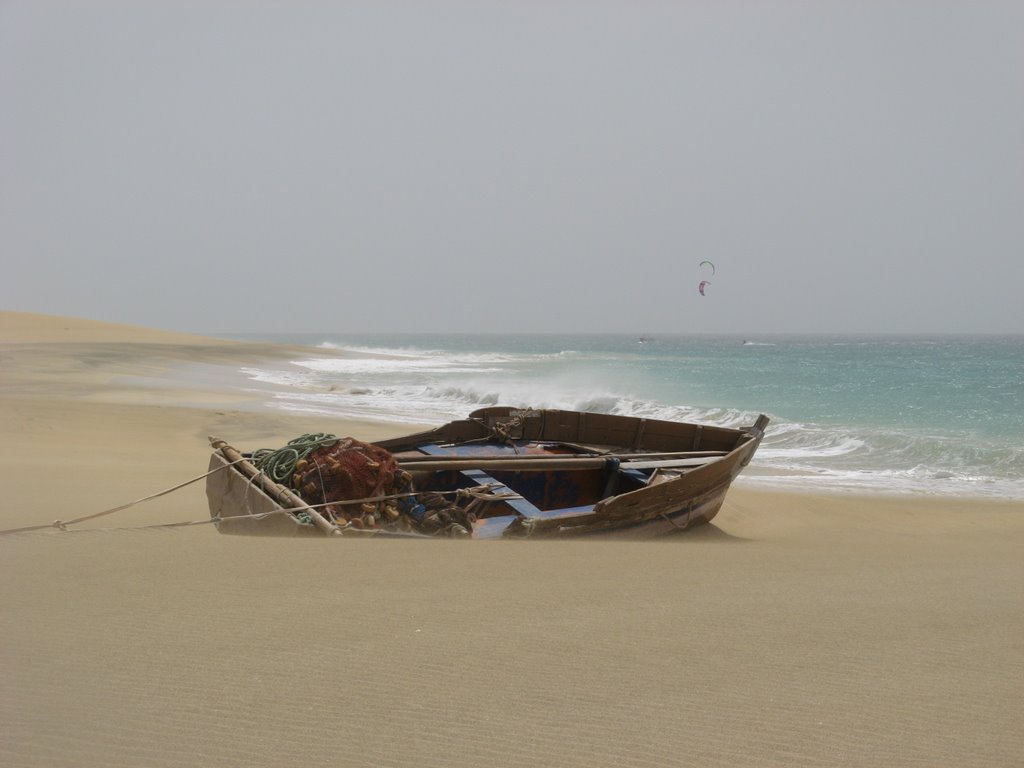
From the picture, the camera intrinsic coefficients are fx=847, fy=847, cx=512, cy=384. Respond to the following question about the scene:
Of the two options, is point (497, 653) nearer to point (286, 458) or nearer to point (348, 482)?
point (348, 482)

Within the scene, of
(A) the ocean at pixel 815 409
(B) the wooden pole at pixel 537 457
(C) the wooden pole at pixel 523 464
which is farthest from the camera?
(A) the ocean at pixel 815 409

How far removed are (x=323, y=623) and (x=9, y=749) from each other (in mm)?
1287

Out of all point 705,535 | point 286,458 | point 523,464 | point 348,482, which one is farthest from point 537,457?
point 286,458

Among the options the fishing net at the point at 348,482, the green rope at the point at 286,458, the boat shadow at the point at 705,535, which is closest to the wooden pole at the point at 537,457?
the fishing net at the point at 348,482

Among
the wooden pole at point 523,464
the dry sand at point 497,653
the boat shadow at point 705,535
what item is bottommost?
the boat shadow at point 705,535

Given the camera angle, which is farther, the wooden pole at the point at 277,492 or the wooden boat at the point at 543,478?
the wooden boat at the point at 543,478

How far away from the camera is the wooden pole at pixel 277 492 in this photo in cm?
560

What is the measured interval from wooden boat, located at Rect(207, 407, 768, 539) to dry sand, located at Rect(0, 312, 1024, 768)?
0.58 meters

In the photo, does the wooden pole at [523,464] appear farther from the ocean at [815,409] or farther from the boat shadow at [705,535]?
the ocean at [815,409]

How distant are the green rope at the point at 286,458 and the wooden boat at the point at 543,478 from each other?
123 millimetres

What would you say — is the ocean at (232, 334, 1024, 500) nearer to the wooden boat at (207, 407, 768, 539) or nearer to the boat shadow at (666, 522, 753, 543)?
the wooden boat at (207, 407, 768, 539)

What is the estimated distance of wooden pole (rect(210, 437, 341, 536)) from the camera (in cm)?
560

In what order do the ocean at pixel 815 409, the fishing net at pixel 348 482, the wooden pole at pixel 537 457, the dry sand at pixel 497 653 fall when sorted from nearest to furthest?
the dry sand at pixel 497 653 → the fishing net at pixel 348 482 → the wooden pole at pixel 537 457 → the ocean at pixel 815 409

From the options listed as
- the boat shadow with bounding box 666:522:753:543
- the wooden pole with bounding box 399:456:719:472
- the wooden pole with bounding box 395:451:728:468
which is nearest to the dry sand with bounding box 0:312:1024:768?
the boat shadow with bounding box 666:522:753:543
